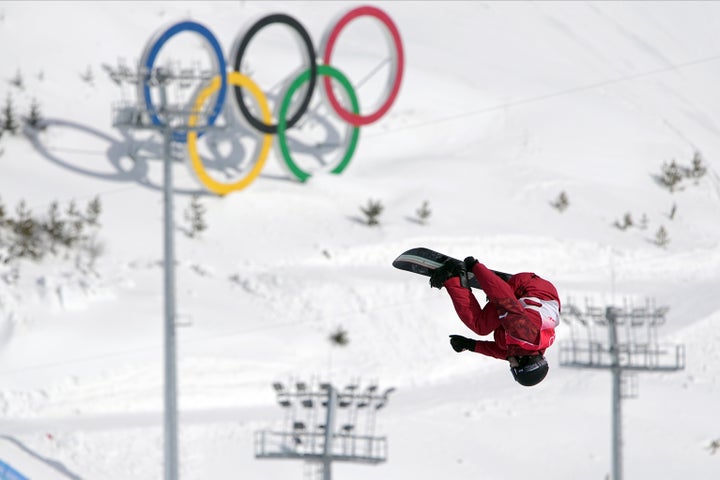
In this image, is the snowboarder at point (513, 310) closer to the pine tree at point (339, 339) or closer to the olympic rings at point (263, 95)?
the pine tree at point (339, 339)

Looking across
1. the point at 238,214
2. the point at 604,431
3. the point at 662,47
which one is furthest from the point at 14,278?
the point at 662,47

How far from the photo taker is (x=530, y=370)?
37.6ft

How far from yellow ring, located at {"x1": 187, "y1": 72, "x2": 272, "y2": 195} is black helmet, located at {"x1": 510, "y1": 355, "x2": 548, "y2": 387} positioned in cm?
3425

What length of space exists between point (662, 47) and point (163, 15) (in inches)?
938

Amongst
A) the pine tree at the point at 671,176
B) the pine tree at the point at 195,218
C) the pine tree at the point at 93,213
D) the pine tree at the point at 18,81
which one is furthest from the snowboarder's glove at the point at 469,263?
the pine tree at the point at 18,81

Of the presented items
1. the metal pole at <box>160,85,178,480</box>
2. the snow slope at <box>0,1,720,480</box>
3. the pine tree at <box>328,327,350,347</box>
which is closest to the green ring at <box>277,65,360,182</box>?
the snow slope at <box>0,1,720,480</box>

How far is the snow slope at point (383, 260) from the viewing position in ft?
122

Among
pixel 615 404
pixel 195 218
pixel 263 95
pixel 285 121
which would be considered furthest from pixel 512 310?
pixel 263 95

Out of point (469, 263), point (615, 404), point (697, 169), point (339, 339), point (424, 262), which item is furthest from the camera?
point (697, 169)

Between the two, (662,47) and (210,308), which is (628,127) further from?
(210,308)

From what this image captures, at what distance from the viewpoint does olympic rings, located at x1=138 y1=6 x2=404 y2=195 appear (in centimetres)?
4541

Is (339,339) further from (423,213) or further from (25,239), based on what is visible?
(25,239)

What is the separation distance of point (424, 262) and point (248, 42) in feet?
116

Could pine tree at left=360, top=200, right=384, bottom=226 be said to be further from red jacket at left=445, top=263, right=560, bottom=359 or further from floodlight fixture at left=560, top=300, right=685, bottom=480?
red jacket at left=445, top=263, right=560, bottom=359
